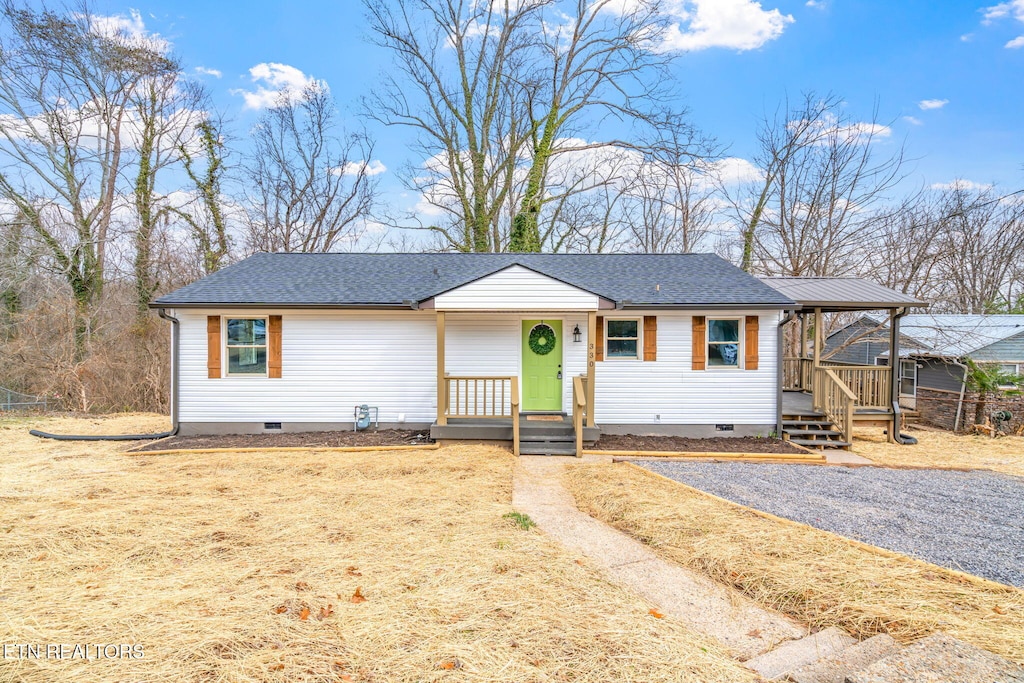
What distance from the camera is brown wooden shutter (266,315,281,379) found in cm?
935

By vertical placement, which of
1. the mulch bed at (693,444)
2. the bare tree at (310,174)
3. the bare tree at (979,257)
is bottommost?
the mulch bed at (693,444)

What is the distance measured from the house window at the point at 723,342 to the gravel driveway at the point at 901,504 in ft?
8.11

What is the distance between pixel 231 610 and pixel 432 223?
1858cm

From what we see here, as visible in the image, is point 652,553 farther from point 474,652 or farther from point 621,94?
point 621,94

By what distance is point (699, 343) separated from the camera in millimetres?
9453

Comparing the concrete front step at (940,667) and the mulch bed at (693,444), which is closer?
the concrete front step at (940,667)

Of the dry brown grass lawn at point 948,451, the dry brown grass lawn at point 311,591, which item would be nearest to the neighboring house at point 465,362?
the dry brown grass lawn at point 948,451

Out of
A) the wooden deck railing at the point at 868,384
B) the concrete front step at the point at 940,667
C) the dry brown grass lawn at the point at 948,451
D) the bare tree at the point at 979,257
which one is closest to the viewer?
the concrete front step at the point at 940,667

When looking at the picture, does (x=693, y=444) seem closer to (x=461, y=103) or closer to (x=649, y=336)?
(x=649, y=336)

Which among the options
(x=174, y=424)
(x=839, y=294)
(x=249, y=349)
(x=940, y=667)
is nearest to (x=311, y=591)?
(x=940, y=667)

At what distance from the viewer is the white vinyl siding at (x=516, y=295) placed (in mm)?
8305

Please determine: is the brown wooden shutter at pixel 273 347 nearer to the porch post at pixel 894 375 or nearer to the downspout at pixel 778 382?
the downspout at pixel 778 382

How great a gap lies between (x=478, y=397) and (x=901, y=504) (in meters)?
6.70

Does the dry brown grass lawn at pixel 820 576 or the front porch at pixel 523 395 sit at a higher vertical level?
the front porch at pixel 523 395
